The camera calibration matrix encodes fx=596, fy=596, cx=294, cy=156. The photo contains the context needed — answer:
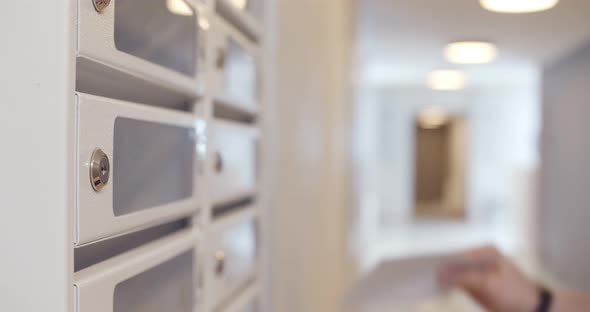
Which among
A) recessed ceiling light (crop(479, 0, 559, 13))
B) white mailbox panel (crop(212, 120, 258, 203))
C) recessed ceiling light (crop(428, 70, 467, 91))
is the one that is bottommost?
white mailbox panel (crop(212, 120, 258, 203))

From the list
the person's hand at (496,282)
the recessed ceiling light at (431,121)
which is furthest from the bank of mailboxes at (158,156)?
the recessed ceiling light at (431,121)

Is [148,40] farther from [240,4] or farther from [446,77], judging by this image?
[446,77]

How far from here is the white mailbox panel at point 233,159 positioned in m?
1.00

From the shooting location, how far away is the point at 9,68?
1.60ft

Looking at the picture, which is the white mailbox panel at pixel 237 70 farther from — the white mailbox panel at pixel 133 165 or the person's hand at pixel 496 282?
the person's hand at pixel 496 282

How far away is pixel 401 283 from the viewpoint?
211 centimetres

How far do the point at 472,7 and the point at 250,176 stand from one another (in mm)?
1750

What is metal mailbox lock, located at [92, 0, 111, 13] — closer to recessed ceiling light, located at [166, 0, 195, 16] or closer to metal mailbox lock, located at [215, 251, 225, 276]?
recessed ceiling light, located at [166, 0, 195, 16]

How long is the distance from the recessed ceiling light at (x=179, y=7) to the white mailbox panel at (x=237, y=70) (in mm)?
180

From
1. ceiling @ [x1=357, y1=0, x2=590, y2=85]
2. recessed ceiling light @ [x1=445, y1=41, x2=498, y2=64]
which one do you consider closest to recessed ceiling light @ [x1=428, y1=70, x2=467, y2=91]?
ceiling @ [x1=357, y1=0, x2=590, y2=85]

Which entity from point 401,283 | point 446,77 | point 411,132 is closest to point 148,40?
point 401,283

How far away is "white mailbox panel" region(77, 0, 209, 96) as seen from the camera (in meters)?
0.52

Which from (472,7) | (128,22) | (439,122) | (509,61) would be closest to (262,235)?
(128,22)

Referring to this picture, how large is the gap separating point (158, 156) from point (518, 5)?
220 cm
